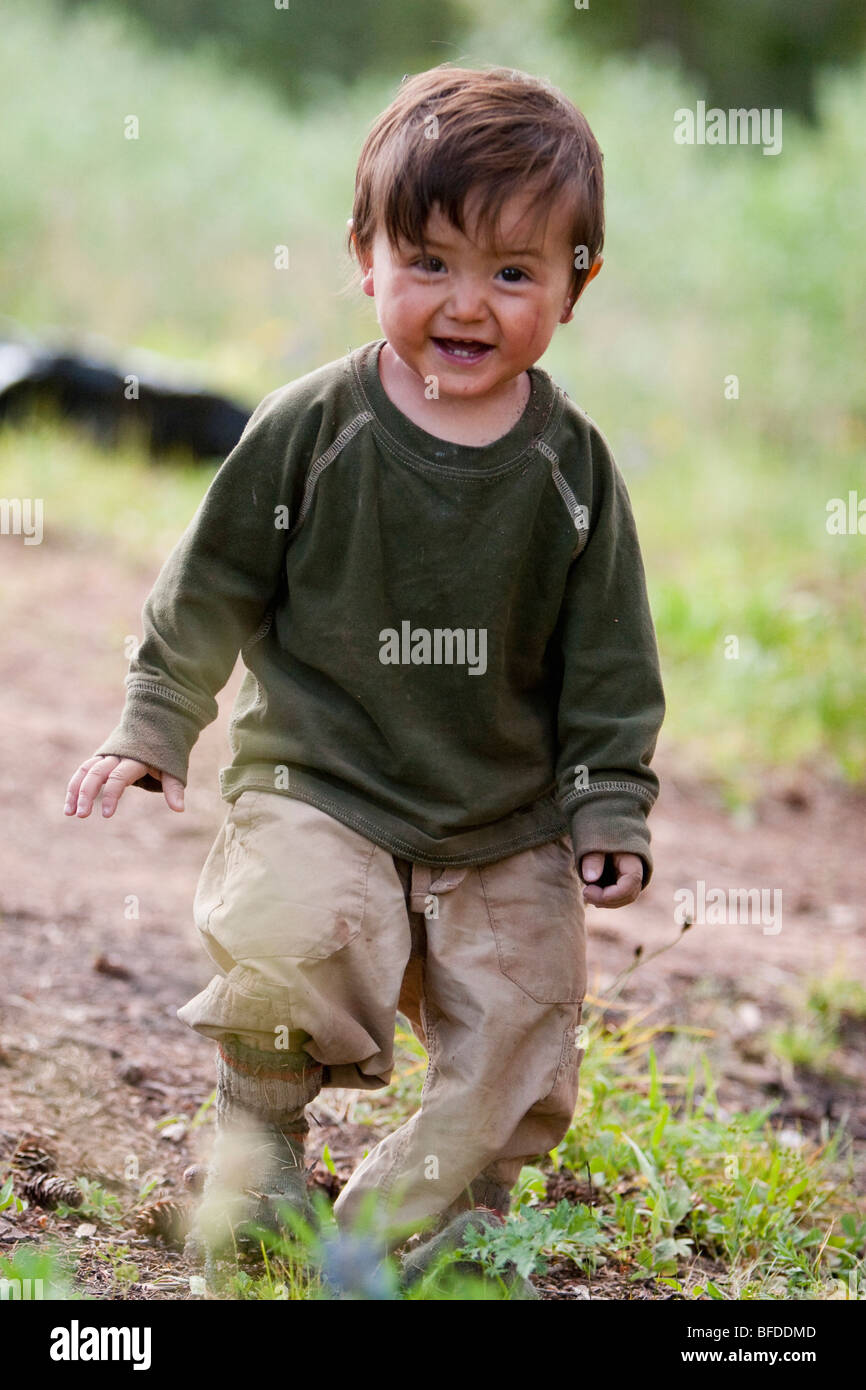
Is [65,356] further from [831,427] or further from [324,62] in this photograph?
[324,62]

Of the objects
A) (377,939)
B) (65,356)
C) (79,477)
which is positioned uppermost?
(65,356)

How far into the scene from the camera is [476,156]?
1939 millimetres

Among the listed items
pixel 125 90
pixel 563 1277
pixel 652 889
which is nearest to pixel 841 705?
pixel 652 889

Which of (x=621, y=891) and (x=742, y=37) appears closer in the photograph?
(x=621, y=891)

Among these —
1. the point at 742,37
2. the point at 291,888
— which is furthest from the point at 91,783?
the point at 742,37

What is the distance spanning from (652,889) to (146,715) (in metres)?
2.69

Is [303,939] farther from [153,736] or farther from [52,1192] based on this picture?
[52,1192]

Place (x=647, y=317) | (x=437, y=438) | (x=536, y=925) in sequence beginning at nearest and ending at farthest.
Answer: (x=437, y=438) → (x=536, y=925) → (x=647, y=317)

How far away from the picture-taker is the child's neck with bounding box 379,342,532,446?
211cm

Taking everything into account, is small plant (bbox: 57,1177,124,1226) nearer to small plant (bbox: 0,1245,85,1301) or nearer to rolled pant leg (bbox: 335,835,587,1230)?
small plant (bbox: 0,1245,85,1301)

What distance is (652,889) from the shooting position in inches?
177

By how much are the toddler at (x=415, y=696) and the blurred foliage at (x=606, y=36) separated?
23.0 metres

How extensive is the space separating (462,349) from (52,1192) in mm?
1445
